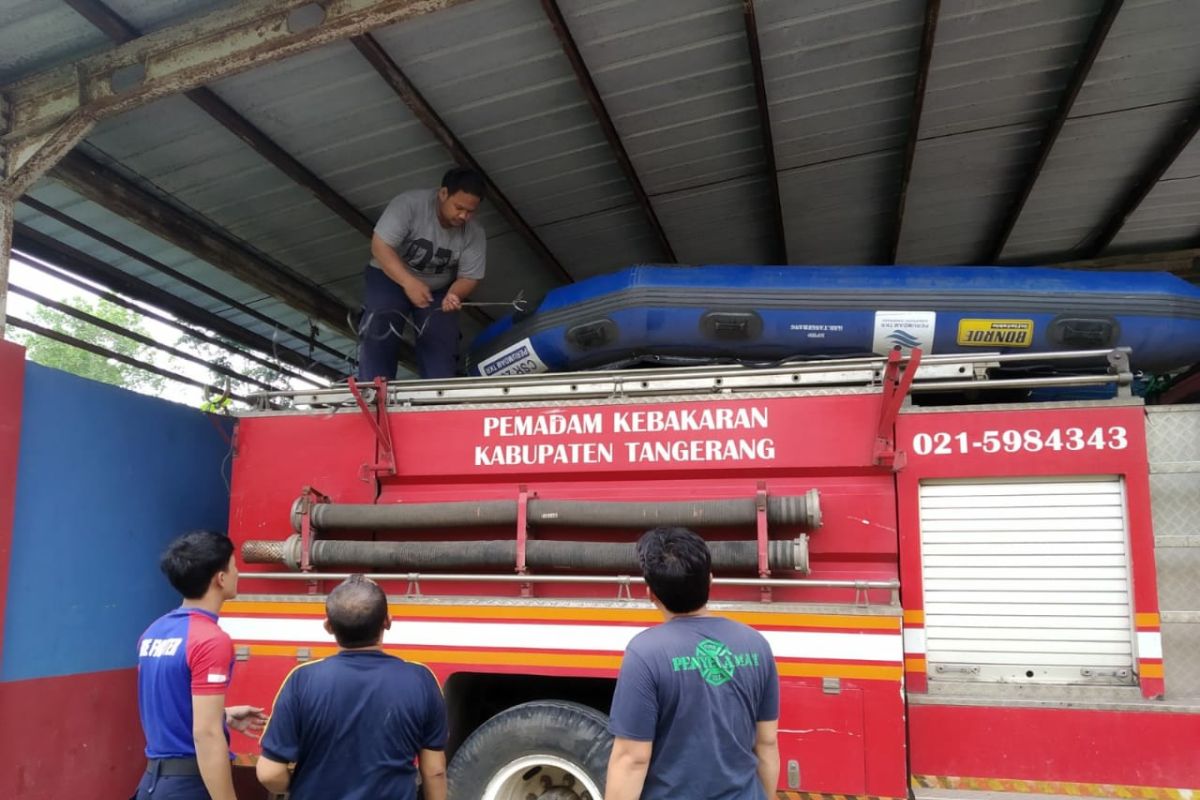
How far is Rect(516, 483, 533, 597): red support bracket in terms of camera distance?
3.96 m

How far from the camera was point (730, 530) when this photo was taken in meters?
3.89

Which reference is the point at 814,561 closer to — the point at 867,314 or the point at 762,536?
the point at 762,536

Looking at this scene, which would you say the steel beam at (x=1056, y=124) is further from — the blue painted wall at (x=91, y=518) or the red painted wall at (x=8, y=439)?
the red painted wall at (x=8, y=439)

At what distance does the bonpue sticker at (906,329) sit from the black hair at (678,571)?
285 cm

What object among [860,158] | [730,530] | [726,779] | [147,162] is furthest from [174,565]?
[860,158]

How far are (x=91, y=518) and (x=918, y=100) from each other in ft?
18.4

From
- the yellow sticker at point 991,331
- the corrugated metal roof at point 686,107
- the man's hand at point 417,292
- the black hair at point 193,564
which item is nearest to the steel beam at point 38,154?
the man's hand at point 417,292

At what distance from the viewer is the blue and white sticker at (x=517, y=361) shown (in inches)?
211

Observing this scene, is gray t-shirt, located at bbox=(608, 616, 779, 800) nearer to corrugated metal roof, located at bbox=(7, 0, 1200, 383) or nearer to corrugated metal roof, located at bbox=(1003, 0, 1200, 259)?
corrugated metal roof, located at bbox=(7, 0, 1200, 383)

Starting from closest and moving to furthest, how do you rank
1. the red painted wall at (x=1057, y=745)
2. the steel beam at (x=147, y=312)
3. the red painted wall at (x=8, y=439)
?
1. the red painted wall at (x=1057, y=745)
2. the red painted wall at (x=8, y=439)
3. the steel beam at (x=147, y=312)

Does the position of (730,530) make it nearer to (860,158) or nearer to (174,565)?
(174,565)

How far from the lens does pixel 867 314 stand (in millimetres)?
4777

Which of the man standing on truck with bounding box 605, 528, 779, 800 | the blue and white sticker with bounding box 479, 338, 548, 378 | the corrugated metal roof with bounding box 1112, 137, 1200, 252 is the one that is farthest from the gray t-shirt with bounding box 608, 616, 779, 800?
the corrugated metal roof with bounding box 1112, 137, 1200, 252

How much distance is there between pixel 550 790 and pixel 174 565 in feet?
6.47
